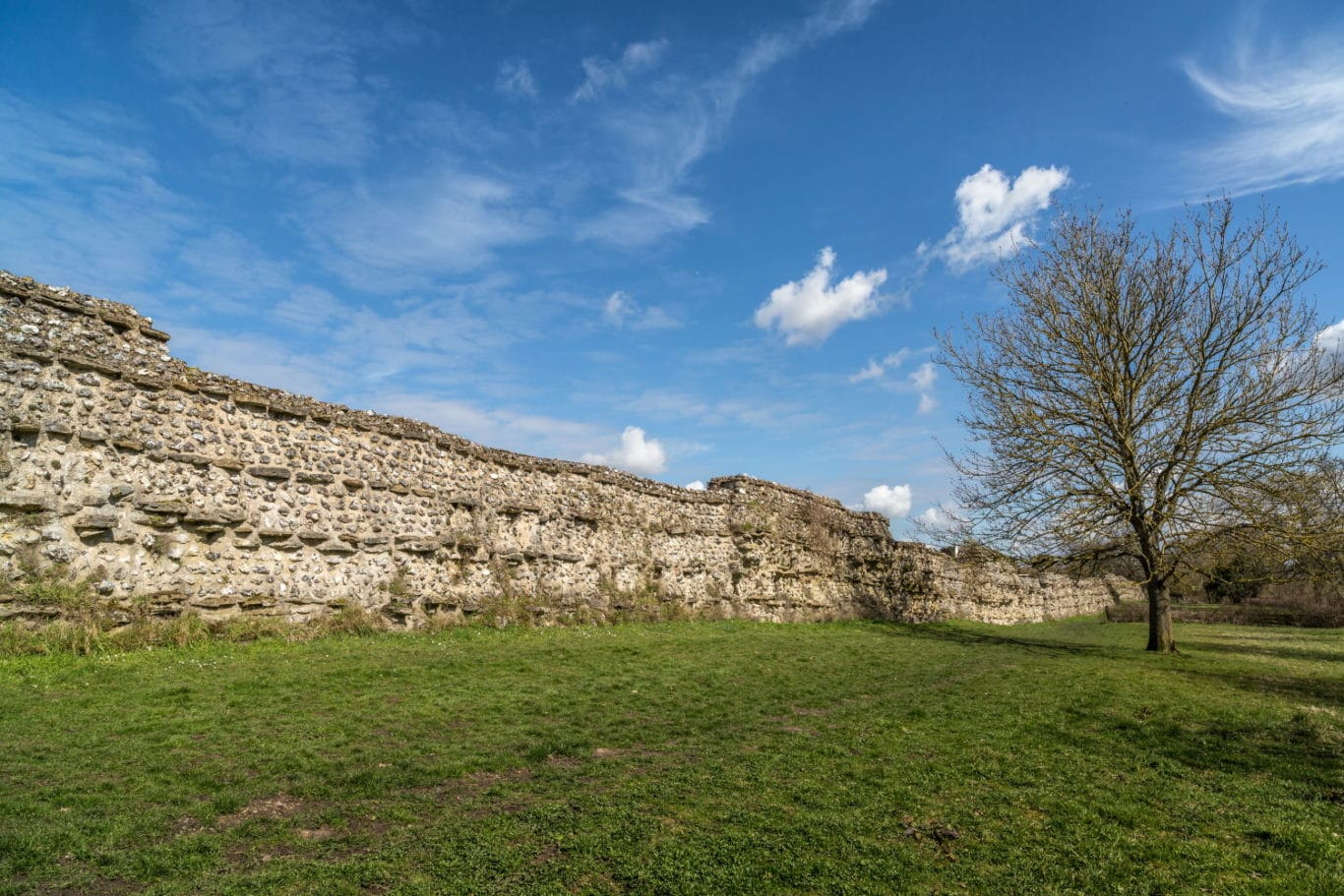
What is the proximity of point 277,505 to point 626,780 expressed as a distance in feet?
31.0

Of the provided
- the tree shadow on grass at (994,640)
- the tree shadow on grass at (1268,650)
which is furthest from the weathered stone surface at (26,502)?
the tree shadow on grass at (1268,650)

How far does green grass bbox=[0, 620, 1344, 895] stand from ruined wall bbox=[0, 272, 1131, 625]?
1.70 meters

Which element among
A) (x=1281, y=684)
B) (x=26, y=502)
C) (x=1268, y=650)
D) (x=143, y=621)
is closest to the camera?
(x=26, y=502)

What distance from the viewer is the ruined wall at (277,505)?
1000 cm

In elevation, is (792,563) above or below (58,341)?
below

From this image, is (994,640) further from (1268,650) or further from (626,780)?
(626,780)

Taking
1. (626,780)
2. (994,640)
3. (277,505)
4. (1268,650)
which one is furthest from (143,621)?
(1268,650)

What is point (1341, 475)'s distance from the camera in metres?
16.3

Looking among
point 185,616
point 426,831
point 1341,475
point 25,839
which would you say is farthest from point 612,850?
point 1341,475

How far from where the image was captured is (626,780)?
5.93 m

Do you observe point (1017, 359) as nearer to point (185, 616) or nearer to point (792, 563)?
point (792, 563)

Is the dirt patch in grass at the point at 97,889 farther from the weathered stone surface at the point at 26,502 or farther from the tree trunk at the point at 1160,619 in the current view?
the tree trunk at the point at 1160,619

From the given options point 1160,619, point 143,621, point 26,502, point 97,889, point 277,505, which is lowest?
Result: point 97,889

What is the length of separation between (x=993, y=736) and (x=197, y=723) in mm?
8153
